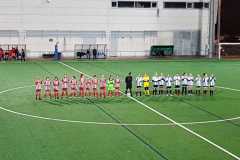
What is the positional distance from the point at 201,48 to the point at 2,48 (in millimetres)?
24349

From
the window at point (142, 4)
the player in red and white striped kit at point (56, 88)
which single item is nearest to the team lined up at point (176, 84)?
the player in red and white striped kit at point (56, 88)

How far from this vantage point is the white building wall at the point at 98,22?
59.2 metres

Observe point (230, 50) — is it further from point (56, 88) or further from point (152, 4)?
point (56, 88)

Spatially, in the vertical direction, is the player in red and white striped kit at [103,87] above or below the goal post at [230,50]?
below

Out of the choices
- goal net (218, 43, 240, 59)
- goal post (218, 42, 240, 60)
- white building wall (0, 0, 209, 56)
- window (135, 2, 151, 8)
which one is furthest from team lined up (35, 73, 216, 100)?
goal post (218, 42, 240, 60)

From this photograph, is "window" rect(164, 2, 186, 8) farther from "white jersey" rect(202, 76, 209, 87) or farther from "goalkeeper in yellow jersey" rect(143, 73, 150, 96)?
"goalkeeper in yellow jersey" rect(143, 73, 150, 96)

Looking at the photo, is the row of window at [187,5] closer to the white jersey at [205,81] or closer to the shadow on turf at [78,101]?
the white jersey at [205,81]

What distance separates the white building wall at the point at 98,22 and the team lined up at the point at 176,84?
92.7 feet

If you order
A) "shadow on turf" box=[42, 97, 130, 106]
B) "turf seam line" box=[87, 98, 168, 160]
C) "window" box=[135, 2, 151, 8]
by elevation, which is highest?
"window" box=[135, 2, 151, 8]

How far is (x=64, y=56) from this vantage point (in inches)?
2409

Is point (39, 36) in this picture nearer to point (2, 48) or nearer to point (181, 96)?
point (2, 48)

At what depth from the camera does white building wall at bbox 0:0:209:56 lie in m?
59.2

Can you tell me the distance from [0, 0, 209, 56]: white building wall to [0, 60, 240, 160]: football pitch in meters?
22.5

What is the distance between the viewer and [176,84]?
33.4m
